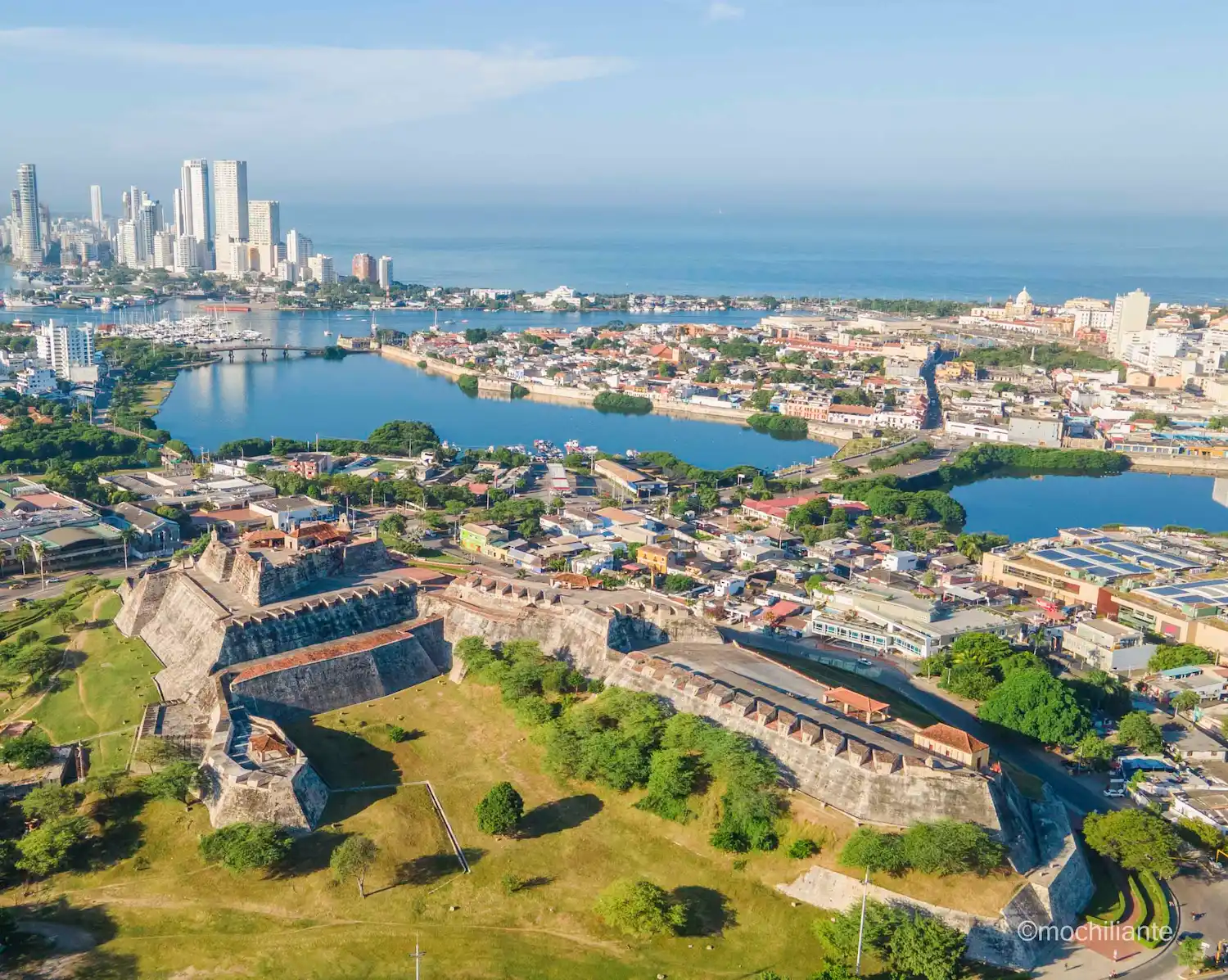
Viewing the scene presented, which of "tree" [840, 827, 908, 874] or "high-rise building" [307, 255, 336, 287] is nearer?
"tree" [840, 827, 908, 874]

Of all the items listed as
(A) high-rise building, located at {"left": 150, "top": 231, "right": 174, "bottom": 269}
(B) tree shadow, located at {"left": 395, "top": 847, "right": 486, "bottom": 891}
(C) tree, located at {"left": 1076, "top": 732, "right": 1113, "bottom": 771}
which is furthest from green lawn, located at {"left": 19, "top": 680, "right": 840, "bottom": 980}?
(A) high-rise building, located at {"left": 150, "top": 231, "right": 174, "bottom": 269}

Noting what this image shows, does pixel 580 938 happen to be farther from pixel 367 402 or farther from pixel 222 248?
pixel 222 248

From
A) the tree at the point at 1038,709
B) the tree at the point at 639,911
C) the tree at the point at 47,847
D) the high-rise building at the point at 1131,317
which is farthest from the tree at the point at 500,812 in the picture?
the high-rise building at the point at 1131,317

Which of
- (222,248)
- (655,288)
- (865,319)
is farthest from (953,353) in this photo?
(222,248)

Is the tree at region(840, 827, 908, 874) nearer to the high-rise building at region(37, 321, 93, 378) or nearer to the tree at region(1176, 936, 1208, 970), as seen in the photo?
the tree at region(1176, 936, 1208, 970)

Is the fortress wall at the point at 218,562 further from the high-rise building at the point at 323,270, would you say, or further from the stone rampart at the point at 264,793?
the high-rise building at the point at 323,270

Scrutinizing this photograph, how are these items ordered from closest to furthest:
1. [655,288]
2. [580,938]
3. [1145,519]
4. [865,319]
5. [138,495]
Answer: [580,938]
[138,495]
[1145,519]
[865,319]
[655,288]

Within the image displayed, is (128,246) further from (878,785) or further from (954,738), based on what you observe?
(878,785)
